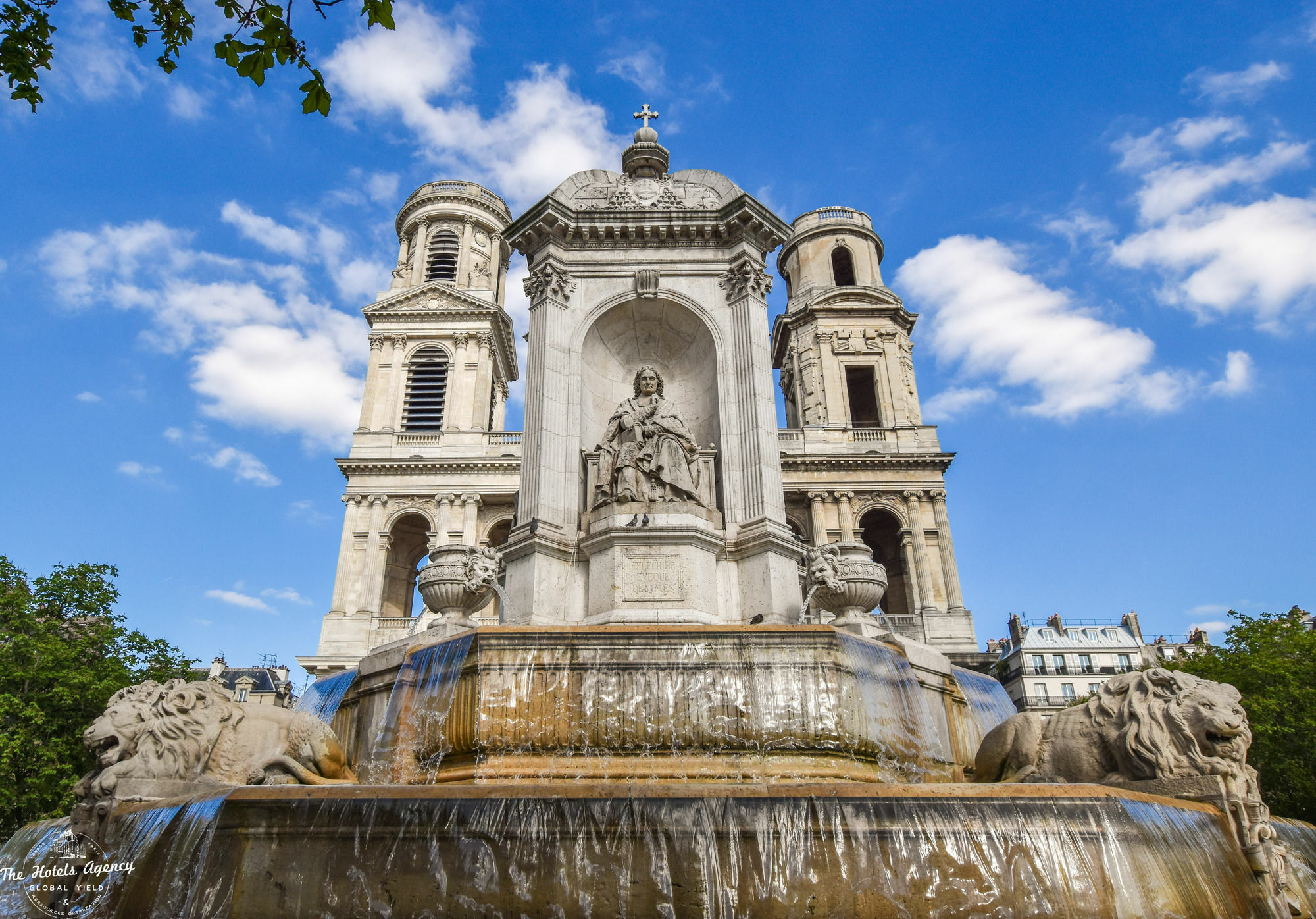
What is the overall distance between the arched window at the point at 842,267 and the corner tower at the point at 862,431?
0.25 feet

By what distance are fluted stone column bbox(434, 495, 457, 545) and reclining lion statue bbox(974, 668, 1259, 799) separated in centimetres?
3592

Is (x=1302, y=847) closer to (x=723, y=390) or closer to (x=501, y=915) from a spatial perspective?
(x=501, y=915)

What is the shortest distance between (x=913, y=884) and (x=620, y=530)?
21.1 feet

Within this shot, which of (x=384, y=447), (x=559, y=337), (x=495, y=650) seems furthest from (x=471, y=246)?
(x=495, y=650)

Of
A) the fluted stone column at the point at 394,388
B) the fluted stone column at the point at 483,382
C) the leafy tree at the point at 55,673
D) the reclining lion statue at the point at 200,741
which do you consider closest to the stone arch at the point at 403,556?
the fluted stone column at the point at 394,388

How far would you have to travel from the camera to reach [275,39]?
5418mm

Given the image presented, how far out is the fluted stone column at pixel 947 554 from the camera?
40.5m

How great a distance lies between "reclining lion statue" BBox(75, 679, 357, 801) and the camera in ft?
20.5

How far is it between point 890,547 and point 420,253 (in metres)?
31.4

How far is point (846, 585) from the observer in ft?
37.8

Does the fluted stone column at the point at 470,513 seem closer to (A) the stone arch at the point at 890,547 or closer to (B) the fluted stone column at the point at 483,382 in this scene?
(B) the fluted stone column at the point at 483,382

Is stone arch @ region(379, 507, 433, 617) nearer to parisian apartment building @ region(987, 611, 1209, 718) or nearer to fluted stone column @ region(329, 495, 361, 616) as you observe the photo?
fluted stone column @ region(329, 495, 361, 616)

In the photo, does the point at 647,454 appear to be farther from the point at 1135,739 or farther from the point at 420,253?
the point at 420,253

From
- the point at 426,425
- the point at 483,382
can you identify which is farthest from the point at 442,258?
the point at 426,425
